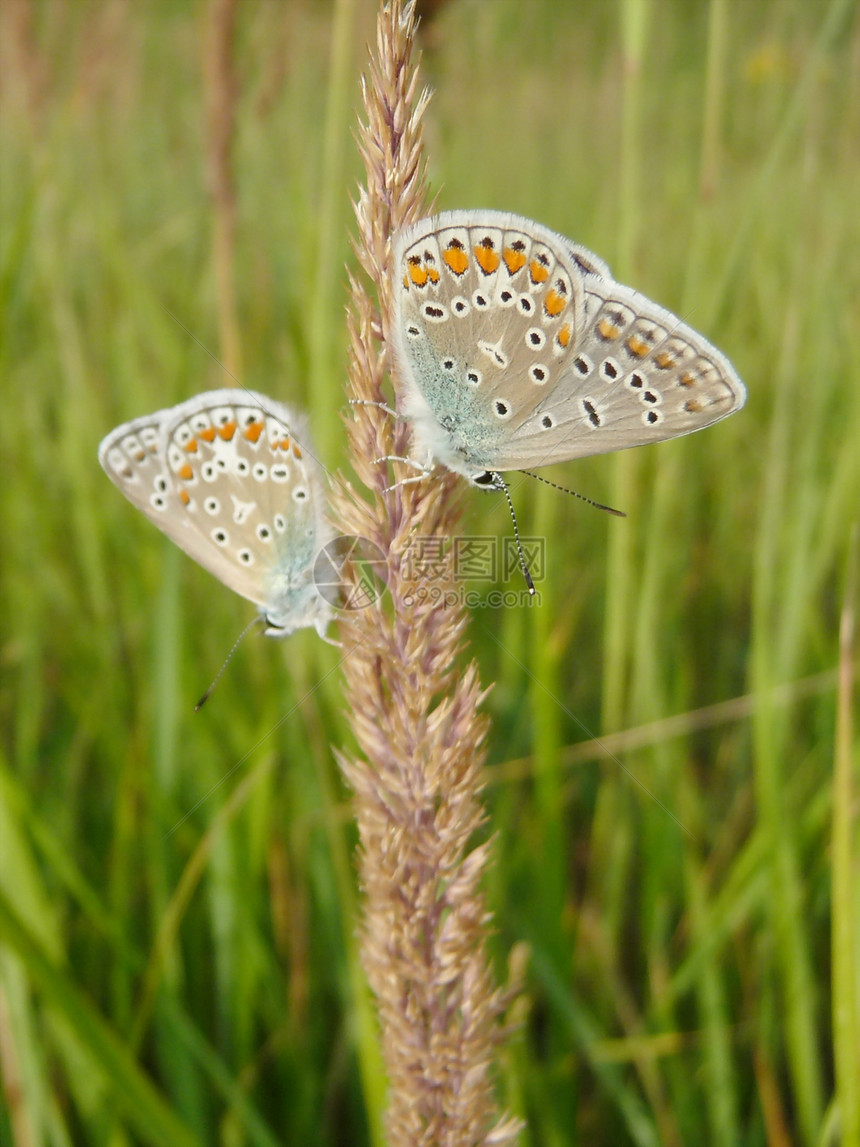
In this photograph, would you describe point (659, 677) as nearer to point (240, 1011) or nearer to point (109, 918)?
point (240, 1011)

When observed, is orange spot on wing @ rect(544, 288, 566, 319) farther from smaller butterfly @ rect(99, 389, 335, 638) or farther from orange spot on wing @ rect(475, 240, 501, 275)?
smaller butterfly @ rect(99, 389, 335, 638)

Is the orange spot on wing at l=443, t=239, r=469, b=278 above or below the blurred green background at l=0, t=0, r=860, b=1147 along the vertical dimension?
above

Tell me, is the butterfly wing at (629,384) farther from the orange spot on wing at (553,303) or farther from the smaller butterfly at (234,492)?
the smaller butterfly at (234,492)

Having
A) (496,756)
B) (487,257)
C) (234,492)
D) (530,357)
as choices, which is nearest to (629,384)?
(530,357)

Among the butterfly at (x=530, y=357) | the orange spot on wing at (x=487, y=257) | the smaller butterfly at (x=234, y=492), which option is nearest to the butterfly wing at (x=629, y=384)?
the butterfly at (x=530, y=357)

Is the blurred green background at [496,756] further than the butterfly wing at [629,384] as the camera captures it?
Yes

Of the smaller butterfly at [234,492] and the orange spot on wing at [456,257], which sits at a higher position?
the orange spot on wing at [456,257]

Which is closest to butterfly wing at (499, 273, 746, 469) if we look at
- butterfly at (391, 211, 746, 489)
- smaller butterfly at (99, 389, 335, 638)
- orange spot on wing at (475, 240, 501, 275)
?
butterfly at (391, 211, 746, 489)
